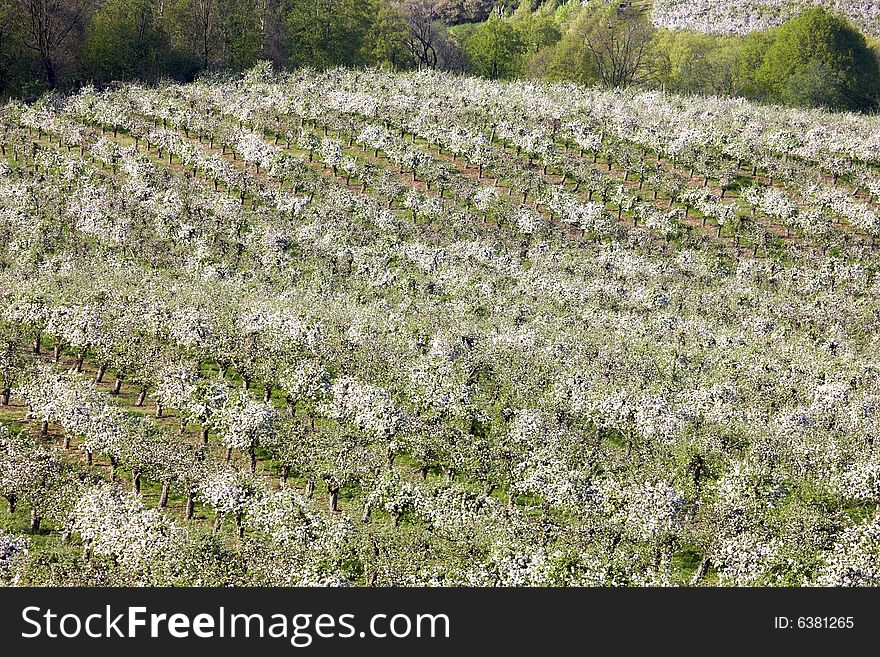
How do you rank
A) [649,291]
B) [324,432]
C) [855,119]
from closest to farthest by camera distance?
[324,432] → [649,291] → [855,119]

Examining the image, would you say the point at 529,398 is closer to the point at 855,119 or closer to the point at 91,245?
the point at 91,245

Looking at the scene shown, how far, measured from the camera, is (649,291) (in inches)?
3162

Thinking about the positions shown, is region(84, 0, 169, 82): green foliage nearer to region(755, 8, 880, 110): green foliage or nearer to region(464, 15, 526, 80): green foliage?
region(464, 15, 526, 80): green foliage

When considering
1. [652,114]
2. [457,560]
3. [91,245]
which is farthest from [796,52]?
[457,560]

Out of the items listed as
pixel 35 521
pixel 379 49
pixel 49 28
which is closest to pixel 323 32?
pixel 379 49

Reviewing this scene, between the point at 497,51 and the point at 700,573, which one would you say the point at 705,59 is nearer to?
the point at 497,51

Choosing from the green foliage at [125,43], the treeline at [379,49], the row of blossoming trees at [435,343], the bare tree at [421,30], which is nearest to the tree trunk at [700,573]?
the row of blossoming trees at [435,343]

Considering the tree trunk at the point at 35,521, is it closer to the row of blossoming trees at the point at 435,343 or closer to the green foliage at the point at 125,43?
the row of blossoming trees at the point at 435,343

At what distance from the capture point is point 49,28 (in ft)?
421

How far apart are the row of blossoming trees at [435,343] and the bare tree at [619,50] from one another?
140 ft

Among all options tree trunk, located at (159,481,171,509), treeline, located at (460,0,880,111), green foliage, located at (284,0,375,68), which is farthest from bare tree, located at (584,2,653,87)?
tree trunk, located at (159,481,171,509)

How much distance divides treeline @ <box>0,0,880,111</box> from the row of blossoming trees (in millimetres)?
18228

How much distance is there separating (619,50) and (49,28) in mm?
104942

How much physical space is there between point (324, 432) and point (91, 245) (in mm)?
43676
